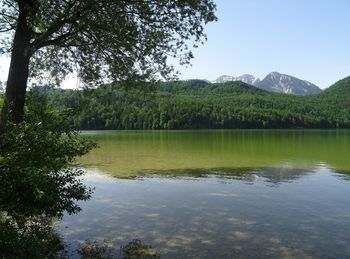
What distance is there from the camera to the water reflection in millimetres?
16375

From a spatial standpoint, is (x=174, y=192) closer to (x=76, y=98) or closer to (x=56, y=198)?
(x=76, y=98)

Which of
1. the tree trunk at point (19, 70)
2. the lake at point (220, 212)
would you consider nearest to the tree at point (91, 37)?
the tree trunk at point (19, 70)

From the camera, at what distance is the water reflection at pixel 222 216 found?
1638 cm

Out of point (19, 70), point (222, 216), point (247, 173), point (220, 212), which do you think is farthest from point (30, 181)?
point (247, 173)

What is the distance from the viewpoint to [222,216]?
2189cm

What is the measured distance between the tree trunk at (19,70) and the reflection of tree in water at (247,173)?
24235mm

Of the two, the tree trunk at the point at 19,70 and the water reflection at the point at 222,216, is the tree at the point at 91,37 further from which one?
the water reflection at the point at 222,216

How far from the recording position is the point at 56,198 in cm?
1108

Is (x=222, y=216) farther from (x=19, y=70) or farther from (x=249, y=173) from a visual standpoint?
(x=249, y=173)

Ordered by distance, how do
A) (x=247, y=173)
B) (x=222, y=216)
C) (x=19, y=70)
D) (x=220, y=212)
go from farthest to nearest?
(x=247, y=173) → (x=220, y=212) → (x=222, y=216) → (x=19, y=70)

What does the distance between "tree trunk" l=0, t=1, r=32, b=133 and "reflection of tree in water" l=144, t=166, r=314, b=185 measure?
79.5 ft

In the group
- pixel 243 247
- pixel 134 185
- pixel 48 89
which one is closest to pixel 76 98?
pixel 48 89

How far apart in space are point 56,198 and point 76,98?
8018 millimetres

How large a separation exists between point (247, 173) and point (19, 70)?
101 ft
